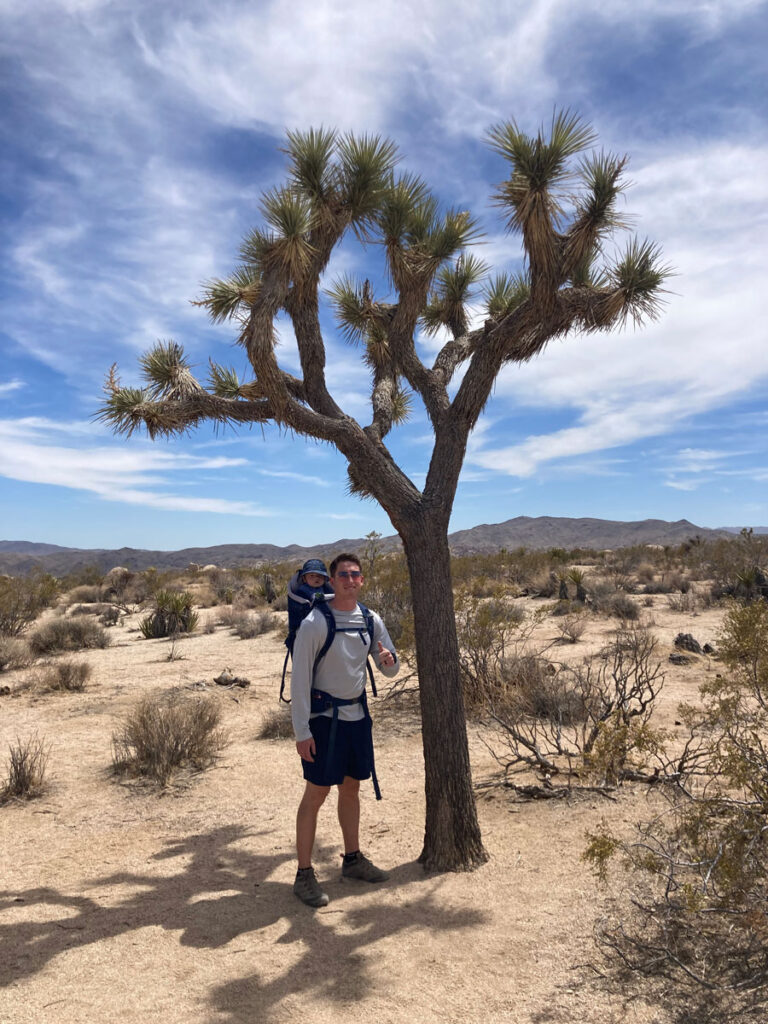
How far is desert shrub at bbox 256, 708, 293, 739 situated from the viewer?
7.45 meters

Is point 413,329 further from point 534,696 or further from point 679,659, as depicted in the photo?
point 679,659

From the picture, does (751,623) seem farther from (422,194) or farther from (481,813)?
(422,194)

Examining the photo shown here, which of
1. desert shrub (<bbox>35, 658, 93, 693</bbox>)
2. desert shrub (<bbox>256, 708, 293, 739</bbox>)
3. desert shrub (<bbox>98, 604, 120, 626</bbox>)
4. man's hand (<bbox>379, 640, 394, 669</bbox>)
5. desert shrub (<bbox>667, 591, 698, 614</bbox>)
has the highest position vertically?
man's hand (<bbox>379, 640, 394, 669</bbox>)

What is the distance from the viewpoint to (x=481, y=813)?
16.8 ft

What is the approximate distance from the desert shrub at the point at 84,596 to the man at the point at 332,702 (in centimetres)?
2115

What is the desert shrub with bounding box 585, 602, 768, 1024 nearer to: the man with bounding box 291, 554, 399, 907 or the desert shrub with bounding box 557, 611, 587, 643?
the man with bounding box 291, 554, 399, 907

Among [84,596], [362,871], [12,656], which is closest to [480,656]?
[362,871]

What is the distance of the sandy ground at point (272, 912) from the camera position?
295 centimetres

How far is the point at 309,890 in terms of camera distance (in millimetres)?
3873

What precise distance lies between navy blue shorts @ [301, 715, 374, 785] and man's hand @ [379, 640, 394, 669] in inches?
13.2

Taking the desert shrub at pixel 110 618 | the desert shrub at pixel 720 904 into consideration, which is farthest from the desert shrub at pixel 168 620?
the desert shrub at pixel 720 904

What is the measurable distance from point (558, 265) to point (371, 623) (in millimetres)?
2700

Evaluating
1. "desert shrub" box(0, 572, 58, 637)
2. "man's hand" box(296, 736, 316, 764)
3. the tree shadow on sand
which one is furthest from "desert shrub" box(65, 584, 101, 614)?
"man's hand" box(296, 736, 316, 764)

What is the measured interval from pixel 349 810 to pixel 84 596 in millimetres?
22214
